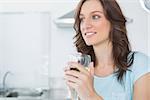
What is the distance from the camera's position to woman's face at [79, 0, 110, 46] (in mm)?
987

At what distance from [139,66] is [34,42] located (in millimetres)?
1805

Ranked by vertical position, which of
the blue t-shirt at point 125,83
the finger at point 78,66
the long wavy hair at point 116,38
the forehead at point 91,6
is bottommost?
the blue t-shirt at point 125,83

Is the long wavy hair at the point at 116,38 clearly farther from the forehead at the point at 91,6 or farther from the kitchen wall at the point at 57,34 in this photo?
the kitchen wall at the point at 57,34

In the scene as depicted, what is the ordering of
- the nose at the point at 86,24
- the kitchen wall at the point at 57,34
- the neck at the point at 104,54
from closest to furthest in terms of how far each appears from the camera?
the nose at the point at 86,24 → the neck at the point at 104,54 → the kitchen wall at the point at 57,34

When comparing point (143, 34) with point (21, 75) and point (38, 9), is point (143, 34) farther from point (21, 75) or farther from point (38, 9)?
point (21, 75)

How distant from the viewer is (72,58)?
2.85 feet

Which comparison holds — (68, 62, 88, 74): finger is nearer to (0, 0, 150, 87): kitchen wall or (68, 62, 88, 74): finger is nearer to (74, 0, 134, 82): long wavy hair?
(74, 0, 134, 82): long wavy hair

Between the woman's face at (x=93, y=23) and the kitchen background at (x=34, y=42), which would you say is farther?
the kitchen background at (x=34, y=42)

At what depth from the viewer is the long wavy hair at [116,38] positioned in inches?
41.0

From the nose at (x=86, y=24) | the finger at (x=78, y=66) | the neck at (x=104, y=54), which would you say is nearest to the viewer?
the finger at (x=78, y=66)


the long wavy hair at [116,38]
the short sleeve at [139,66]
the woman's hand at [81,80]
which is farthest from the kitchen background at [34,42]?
the woman's hand at [81,80]

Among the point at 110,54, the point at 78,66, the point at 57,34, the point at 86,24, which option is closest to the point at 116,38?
the point at 110,54

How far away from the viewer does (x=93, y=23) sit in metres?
1.00

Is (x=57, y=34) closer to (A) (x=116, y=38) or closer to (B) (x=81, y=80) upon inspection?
(A) (x=116, y=38)
